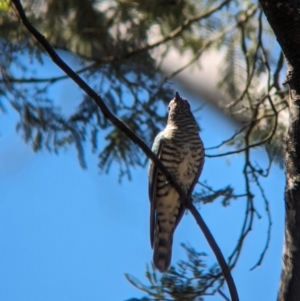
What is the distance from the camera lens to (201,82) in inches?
208

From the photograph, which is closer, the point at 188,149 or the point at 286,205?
the point at 286,205

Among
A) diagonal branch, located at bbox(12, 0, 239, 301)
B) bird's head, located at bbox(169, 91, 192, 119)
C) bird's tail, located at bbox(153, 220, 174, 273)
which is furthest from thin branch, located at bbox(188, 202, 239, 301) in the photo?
bird's head, located at bbox(169, 91, 192, 119)

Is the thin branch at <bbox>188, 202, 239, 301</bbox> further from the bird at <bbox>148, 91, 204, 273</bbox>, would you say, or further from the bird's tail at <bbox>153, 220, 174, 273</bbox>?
the bird at <bbox>148, 91, 204, 273</bbox>

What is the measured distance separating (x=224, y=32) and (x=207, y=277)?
6.91 ft

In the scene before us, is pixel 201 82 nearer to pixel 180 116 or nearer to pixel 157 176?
pixel 180 116

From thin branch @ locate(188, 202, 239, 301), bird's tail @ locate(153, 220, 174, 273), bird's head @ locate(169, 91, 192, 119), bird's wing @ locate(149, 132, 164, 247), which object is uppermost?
bird's head @ locate(169, 91, 192, 119)

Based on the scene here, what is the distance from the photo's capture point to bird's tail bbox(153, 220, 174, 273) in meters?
3.70

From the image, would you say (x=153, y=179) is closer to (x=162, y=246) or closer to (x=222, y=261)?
(x=162, y=246)

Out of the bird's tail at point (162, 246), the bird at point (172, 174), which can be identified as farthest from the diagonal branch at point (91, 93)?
the bird at point (172, 174)

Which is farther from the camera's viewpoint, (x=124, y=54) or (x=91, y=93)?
(x=124, y=54)

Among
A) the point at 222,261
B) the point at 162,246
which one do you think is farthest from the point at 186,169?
the point at 222,261

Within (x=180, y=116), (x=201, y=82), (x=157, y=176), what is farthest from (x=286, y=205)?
(x=201, y=82)

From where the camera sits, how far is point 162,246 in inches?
152

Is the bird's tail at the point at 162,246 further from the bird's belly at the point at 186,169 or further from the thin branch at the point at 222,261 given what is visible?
the thin branch at the point at 222,261
